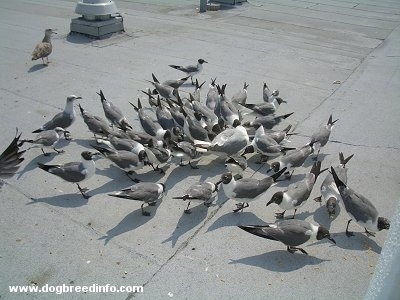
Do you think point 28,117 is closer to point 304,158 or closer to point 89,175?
point 89,175

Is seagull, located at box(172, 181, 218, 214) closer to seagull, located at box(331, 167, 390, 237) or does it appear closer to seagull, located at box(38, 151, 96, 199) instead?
seagull, located at box(38, 151, 96, 199)

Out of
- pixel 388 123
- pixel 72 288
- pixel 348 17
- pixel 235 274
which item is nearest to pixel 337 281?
pixel 235 274

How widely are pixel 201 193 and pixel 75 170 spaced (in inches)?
66.6

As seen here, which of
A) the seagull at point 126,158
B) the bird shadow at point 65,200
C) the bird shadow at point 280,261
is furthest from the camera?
the seagull at point 126,158

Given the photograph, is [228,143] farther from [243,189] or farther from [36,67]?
[36,67]

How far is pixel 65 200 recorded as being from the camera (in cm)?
498

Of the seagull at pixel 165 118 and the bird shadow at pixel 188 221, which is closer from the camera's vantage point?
the bird shadow at pixel 188 221

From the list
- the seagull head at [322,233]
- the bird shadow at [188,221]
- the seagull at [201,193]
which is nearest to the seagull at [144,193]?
the seagull at [201,193]

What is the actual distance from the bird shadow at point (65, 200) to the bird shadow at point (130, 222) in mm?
651

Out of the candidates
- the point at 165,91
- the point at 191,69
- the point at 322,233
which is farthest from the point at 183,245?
the point at 191,69

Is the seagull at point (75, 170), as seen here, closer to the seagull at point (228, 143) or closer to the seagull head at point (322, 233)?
the seagull at point (228, 143)

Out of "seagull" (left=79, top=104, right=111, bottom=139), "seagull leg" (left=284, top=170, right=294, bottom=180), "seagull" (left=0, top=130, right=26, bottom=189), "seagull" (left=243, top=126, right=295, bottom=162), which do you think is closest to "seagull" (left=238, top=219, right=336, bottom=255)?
"seagull leg" (left=284, top=170, right=294, bottom=180)

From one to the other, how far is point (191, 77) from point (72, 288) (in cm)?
595

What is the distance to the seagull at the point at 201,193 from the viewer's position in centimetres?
474
